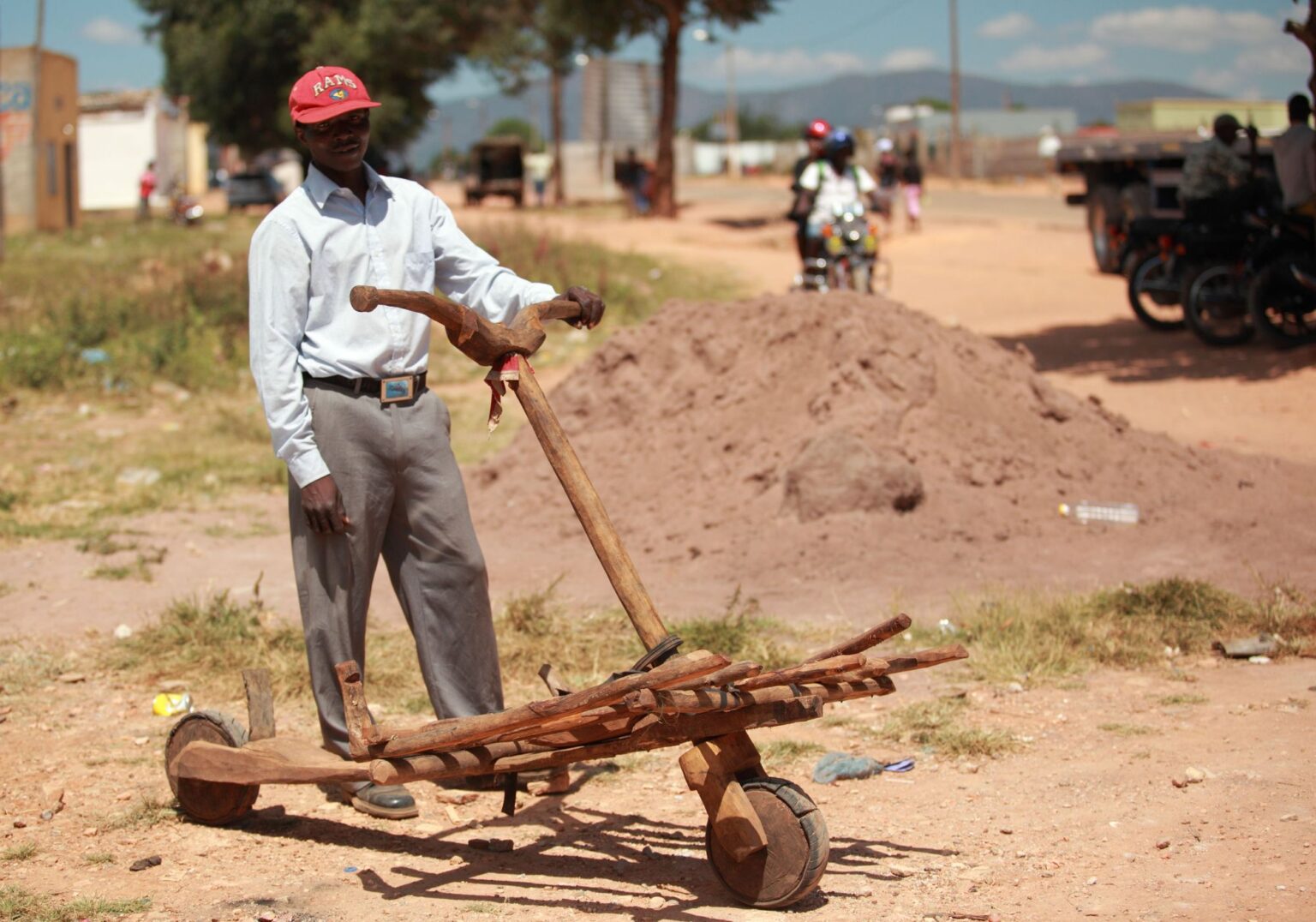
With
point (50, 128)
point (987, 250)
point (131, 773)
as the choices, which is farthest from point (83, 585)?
point (50, 128)

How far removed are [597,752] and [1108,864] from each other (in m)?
1.23

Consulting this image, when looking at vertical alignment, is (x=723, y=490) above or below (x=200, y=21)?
below

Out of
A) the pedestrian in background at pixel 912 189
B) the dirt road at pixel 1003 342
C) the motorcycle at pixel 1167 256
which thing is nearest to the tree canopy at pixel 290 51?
the dirt road at pixel 1003 342

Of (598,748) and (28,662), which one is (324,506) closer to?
(598,748)

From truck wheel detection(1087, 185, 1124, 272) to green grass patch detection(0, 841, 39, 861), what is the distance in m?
13.5

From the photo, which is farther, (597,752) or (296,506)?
(296,506)

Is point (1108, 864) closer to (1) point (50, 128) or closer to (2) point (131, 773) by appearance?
(2) point (131, 773)

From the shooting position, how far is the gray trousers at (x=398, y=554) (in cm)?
360

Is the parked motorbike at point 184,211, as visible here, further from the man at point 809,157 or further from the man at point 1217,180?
the man at point 1217,180

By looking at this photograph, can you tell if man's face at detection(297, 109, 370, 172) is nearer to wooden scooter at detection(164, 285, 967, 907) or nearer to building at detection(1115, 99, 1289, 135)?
wooden scooter at detection(164, 285, 967, 907)

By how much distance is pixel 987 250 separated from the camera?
830 inches

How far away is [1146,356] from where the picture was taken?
11.5m

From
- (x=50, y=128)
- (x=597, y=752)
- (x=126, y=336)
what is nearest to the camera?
(x=597, y=752)

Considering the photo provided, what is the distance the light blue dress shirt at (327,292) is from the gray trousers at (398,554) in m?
0.09
